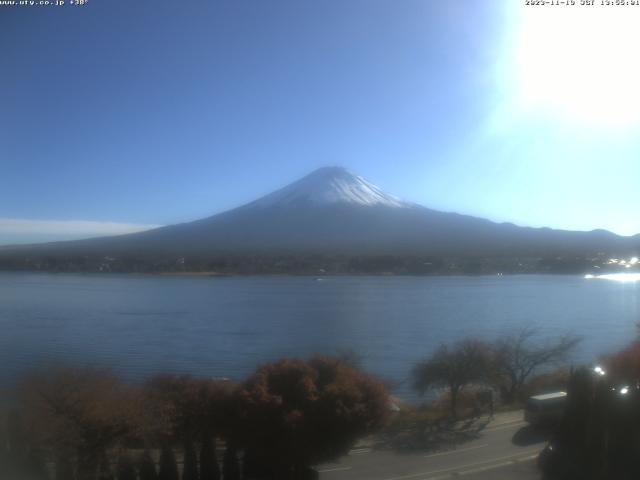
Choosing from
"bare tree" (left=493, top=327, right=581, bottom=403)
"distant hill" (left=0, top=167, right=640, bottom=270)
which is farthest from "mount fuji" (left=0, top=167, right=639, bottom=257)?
"bare tree" (left=493, top=327, right=581, bottom=403)

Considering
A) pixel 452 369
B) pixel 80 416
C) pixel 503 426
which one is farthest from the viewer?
pixel 452 369

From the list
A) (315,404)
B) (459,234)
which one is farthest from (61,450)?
(459,234)

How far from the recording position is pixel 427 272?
68.0 feet

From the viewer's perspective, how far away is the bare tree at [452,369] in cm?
836

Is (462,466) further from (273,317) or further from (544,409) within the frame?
(273,317)

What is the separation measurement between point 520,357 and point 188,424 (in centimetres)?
654

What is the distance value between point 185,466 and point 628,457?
3316mm

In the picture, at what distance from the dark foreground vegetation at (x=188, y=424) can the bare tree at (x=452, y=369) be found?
327 cm

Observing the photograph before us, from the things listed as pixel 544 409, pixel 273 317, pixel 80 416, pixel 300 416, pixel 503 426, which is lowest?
pixel 503 426

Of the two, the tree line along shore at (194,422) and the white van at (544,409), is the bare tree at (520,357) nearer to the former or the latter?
the white van at (544,409)

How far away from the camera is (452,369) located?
27.8ft

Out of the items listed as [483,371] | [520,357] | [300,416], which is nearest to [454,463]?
Result: [300,416]

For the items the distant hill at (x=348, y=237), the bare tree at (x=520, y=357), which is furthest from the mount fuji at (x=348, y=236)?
the bare tree at (x=520, y=357)

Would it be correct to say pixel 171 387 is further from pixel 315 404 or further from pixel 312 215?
pixel 312 215
